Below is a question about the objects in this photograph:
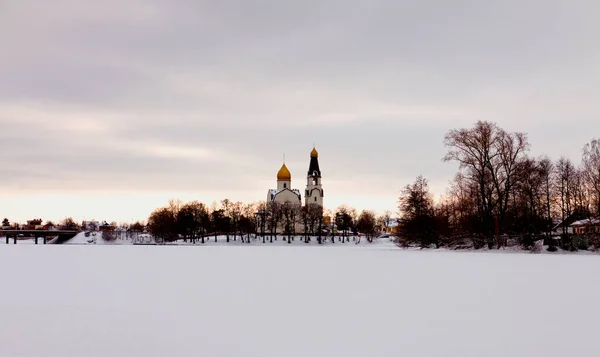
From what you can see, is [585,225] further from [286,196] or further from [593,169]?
[286,196]

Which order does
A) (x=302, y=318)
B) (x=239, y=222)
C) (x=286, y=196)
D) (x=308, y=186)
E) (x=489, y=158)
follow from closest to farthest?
(x=302, y=318)
(x=489, y=158)
(x=239, y=222)
(x=286, y=196)
(x=308, y=186)

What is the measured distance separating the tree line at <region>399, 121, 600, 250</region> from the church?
94318 millimetres

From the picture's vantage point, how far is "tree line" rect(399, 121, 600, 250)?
6719 centimetres

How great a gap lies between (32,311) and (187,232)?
127 m

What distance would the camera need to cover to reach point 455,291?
75.2 ft

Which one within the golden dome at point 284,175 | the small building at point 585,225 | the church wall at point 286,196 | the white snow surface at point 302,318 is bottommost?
Result: the white snow surface at point 302,318

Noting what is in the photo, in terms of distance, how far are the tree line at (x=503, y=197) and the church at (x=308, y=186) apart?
94318 mm

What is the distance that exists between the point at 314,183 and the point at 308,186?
6.83ft

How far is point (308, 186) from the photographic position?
607ft

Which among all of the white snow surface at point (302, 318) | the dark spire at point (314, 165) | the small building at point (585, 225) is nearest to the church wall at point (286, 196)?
the dark spire at point (314, 165)

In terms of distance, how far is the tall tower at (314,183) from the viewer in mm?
182875

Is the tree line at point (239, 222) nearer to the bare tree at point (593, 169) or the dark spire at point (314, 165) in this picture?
the dark spire at point (314, 165)

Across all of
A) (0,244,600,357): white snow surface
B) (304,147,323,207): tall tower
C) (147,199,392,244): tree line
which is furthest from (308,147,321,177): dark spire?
(0,244,600,357): white snow surface

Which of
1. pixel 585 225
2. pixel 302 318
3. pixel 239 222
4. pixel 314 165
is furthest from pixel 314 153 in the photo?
pixel 302 318
